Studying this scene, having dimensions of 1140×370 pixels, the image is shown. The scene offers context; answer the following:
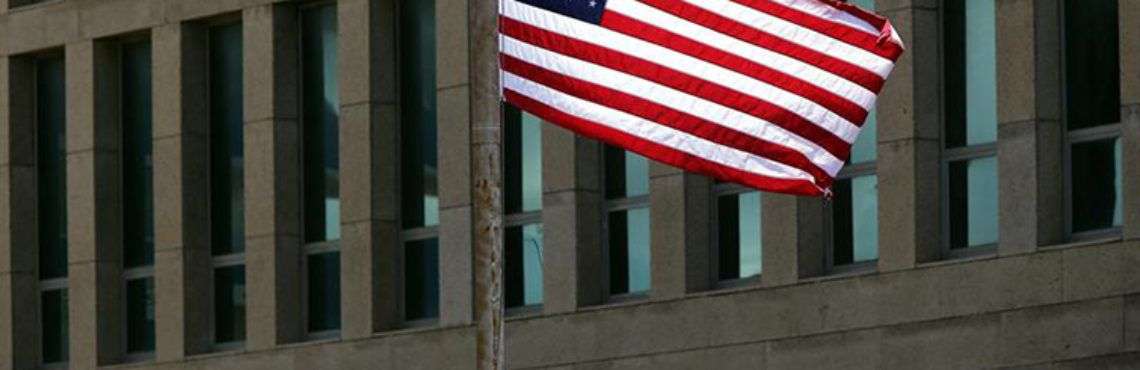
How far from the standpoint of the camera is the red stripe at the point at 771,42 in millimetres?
18938

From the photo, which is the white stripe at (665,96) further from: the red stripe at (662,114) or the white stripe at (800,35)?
the white stripe at (800,35)

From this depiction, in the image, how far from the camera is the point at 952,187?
31.9 m

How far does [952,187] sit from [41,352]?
48.0ft

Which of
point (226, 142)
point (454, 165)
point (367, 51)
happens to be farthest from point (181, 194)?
point (454, 165)

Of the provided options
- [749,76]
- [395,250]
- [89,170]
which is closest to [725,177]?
[749,76]

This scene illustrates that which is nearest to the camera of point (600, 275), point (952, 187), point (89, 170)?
point (952, 187)

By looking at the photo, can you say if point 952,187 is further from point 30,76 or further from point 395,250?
point 30,76

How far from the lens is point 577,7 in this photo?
18.9m

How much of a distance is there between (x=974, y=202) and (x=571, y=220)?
5118mm

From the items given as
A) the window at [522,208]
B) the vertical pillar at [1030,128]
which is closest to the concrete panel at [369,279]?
the window at [522,208]

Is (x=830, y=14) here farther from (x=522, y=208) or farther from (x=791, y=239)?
(x=522, y=208)

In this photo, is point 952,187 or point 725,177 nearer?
point 725,177

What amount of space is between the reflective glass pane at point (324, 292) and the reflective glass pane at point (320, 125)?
0.87 ft

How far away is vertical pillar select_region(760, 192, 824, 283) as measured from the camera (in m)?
32.7
